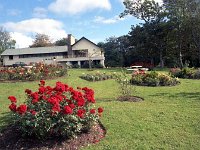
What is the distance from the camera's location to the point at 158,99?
1205 cm

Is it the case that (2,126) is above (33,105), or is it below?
below

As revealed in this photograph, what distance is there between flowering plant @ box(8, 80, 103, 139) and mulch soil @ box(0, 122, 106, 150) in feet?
0.51

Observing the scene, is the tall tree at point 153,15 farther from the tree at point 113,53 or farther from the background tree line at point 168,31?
the tree at point 113,53

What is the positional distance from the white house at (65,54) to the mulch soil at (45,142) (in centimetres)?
5007

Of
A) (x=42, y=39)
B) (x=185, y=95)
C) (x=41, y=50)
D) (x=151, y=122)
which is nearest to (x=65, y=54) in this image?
(x=41, y=50)

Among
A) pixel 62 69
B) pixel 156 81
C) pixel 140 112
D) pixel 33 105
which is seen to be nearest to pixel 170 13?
pixel 62 69

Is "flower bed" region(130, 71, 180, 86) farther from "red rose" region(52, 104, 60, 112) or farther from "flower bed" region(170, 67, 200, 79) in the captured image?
"red rose" region(52, 104, 60, 112)

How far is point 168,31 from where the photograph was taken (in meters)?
45.3

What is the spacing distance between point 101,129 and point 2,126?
2825 mm

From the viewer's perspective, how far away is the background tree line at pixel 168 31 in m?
40.6

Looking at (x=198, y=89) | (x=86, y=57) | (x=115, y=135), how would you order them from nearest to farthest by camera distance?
(x=115, y=135)
(x=198, y=89)
(x=86, y=57)

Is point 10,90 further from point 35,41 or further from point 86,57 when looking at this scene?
point 35,41

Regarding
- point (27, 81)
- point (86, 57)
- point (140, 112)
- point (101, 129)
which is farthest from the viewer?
point (86, 57)

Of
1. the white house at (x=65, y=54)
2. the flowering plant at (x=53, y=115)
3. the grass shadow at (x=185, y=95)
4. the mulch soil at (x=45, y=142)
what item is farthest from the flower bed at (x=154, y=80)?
the white house at (x=65, y=54)
